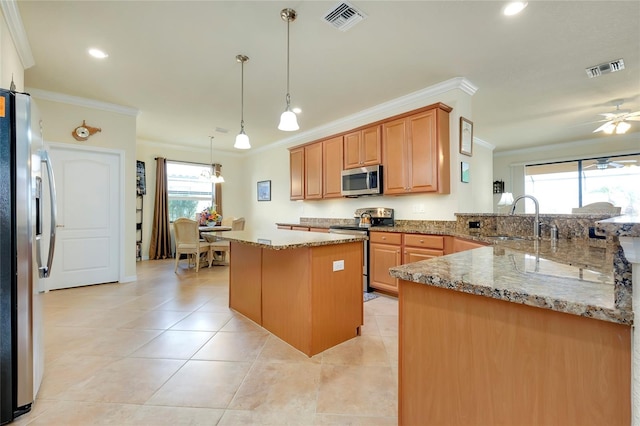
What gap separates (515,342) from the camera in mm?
834

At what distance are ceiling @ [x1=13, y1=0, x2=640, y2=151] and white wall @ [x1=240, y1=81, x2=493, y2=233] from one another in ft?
0.75

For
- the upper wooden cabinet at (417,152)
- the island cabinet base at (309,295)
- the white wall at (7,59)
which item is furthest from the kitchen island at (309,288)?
the white wall at (7,59)

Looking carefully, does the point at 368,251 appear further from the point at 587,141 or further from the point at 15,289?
the point at 587,141

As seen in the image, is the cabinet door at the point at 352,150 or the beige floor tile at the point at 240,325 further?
the cabinet door at the point at 352,150

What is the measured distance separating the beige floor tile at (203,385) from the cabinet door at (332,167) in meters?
3.20

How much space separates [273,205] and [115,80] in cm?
383

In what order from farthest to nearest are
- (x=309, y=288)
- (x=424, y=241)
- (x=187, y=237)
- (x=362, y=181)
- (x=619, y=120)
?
(x=187, y=237) → (x=362, y=181) → (x=619, y=120) → (x=424, y=241) → (x=309, y=288)

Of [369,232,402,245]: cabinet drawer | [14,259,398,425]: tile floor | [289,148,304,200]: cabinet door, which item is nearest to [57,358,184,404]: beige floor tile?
[14,259,398,425]: tile floor

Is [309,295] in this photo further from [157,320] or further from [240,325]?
[157,320]

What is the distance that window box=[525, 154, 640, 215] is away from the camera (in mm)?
5637

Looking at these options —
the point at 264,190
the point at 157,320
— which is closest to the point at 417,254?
the point at 157,320

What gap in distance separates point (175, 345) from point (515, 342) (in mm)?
2391

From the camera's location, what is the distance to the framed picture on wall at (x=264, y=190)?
677cm

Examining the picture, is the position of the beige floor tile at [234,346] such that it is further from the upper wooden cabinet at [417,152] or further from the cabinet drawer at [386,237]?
the upper wooden cabinet at [417,152]
